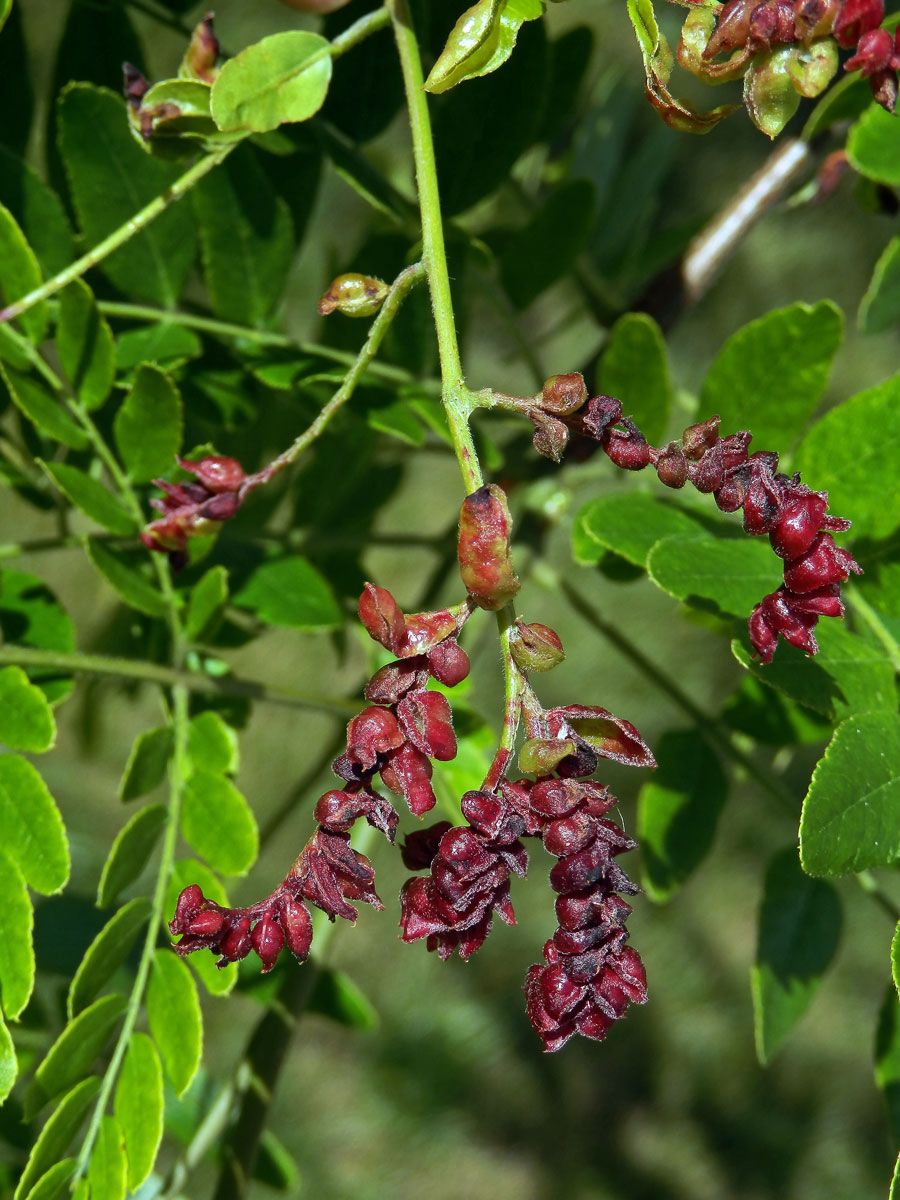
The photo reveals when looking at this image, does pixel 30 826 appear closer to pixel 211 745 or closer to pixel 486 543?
pixel 211 745

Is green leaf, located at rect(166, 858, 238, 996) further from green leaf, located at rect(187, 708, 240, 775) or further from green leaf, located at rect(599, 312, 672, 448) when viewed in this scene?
green leaf, located at rect(599, 312, 672, 448)

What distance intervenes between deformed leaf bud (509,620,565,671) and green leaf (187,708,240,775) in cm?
33

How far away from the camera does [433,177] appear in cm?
48

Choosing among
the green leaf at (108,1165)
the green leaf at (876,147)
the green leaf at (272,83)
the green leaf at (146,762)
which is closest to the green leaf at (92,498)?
the green leaf at (146,762)

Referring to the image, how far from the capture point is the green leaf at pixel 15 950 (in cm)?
57

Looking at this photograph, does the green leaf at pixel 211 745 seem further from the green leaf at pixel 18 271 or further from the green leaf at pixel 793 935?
the green leaf at pixel 793 935

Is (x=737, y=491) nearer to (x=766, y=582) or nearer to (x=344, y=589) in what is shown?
(x=766, y=582)

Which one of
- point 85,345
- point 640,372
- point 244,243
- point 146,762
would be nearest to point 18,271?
point 85,345

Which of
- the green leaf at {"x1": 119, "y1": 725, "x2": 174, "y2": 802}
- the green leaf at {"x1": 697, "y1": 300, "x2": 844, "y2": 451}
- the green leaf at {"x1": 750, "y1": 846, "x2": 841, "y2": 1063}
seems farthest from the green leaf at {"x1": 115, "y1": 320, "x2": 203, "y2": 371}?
the green leaf at {"x1": 750, "y1": 846, "x2": 841, "y2": 1063}

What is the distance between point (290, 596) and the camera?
0.78m

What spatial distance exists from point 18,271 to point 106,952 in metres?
0.36

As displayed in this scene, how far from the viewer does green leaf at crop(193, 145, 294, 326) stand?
0.73 m

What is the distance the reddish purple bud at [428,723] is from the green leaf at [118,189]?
16.6 inches

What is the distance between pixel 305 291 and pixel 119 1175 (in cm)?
208
